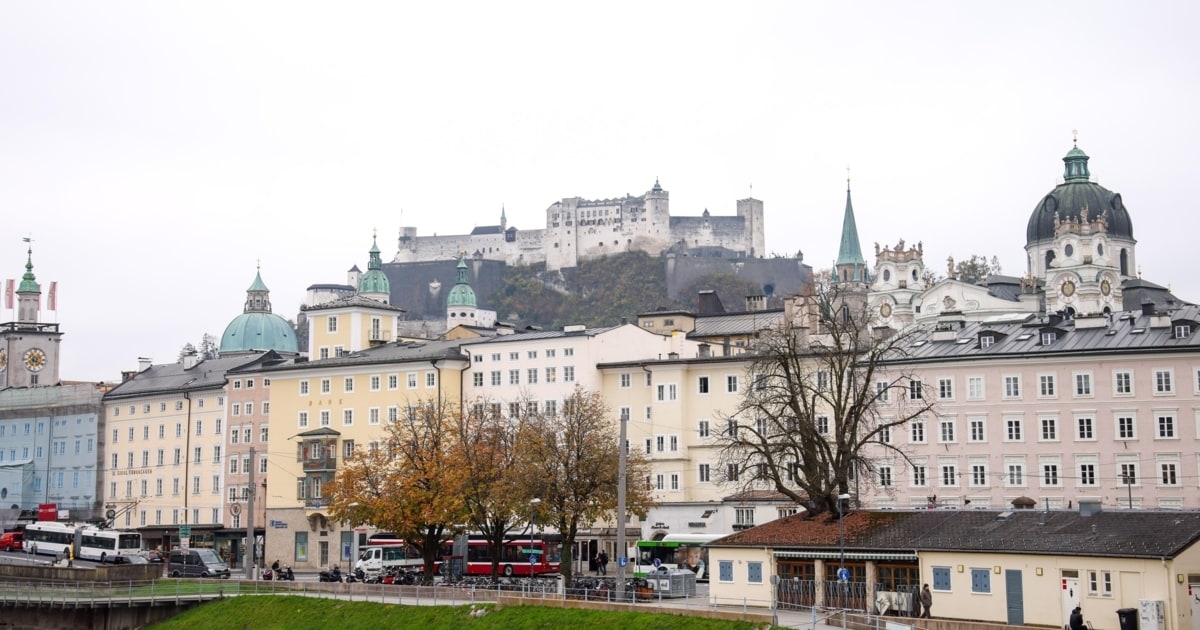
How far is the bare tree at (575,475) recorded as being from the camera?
219 ft

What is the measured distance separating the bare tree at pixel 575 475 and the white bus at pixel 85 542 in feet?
91.6

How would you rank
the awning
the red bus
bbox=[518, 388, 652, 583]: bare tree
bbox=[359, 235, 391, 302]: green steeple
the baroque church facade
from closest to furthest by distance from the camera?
the awning < bbox=[518, 388, 652, 583]: bare tree < the red bus < the baroque church facade < bbox=[359, 235, 391, 302]: green steeple

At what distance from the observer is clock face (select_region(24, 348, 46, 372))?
141500 millimetres

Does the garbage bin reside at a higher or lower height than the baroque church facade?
lower

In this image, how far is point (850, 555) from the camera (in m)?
51.4

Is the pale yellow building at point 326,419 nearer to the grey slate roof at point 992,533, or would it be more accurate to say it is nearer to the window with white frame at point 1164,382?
the window with white frame at point 1164,382

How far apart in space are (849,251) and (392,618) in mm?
136077

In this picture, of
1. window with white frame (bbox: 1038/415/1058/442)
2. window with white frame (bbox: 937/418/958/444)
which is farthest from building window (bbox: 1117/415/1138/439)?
window with white frame (bbox: 937/418/958/444)

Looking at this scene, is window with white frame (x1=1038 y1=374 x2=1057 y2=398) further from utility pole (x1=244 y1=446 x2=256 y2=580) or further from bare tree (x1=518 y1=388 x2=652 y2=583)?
utility pole (x1=244 y1=446 x2=256 y2=580)

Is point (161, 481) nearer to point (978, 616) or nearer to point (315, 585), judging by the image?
point (315, 585)

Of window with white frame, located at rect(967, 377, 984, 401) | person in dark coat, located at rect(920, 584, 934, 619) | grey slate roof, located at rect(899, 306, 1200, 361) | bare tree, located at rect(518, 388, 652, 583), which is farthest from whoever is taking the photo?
window with white frame, located at rect(967, 377, 984, 401)

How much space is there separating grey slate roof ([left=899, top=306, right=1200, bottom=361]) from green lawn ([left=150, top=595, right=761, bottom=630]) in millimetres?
→ 30341

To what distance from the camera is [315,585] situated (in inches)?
2557

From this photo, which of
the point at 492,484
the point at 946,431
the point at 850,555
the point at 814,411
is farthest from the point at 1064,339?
the point at 492,484
